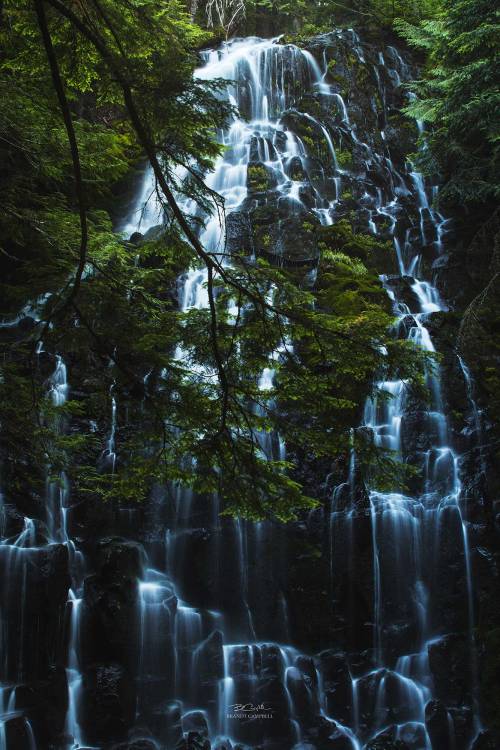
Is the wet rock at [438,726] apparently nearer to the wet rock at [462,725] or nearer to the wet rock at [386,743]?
the wet rock at [462,725]

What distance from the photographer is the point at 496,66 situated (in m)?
13.9

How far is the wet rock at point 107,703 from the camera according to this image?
908 cm

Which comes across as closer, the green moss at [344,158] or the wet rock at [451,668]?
the wet rock at [451,668]

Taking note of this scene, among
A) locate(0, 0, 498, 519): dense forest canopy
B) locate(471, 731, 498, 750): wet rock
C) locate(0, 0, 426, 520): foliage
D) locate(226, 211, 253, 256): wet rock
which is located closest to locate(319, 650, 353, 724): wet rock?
locate(471, 731, 498, 750): wet rock

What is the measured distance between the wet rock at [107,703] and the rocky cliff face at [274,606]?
0.02 m

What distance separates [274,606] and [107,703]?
3627mm

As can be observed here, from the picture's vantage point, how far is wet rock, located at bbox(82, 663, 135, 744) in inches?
357

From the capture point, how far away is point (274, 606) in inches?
457

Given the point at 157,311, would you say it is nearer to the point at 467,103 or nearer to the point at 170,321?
the point at 170,321

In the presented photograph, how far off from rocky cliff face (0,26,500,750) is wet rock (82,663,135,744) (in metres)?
0.02

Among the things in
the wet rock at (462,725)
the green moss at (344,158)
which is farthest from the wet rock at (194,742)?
the green moss at (344,158)

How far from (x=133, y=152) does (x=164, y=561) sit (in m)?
13.8

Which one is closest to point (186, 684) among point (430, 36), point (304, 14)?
point (430, 36)

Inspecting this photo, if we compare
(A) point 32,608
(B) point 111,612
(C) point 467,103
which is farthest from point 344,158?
(A) point 32,608
